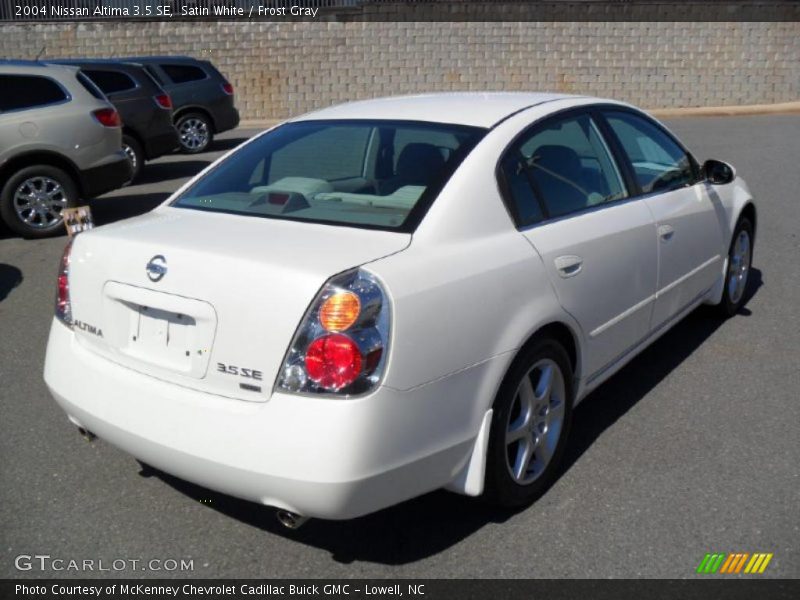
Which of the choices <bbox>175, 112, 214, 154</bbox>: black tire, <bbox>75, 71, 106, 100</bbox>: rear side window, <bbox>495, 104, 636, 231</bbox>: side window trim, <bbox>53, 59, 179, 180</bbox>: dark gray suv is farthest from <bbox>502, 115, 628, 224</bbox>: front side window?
<bbox>175, 112, 214, 154</bbox>: black tire

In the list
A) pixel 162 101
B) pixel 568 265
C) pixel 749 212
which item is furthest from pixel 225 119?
pixel 568 265

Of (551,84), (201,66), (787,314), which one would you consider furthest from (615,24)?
(787,314)

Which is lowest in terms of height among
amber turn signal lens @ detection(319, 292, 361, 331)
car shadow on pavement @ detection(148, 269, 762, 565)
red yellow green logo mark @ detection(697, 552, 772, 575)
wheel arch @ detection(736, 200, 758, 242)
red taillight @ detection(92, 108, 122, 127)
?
car shadow on pavement @ detection(148, 269, 762, 565)

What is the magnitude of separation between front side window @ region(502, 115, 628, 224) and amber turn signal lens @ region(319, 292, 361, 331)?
1.03 meters

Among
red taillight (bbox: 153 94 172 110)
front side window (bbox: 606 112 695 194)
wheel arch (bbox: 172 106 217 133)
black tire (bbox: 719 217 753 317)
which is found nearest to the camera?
front side window (bbox: 606 112 695 194)

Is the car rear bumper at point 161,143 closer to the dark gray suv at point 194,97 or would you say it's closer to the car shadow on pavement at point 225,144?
the dark gray suv at point 194,97

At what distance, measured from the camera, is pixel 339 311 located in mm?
2816

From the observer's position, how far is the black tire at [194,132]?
1609cm

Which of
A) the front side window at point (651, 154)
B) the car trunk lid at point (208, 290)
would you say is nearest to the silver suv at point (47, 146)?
the car trunk lid at point (208, 290)

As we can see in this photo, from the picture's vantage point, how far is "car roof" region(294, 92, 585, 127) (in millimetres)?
3875

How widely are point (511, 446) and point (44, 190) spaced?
7.04 meters

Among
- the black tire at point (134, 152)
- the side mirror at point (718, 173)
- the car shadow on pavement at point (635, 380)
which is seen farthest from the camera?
the black tire at point (134, 152)

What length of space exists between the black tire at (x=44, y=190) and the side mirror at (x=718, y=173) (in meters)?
6.46

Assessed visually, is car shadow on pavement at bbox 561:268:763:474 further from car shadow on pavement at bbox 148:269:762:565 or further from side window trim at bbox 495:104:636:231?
side window trim at bbox 495:104:636:231
